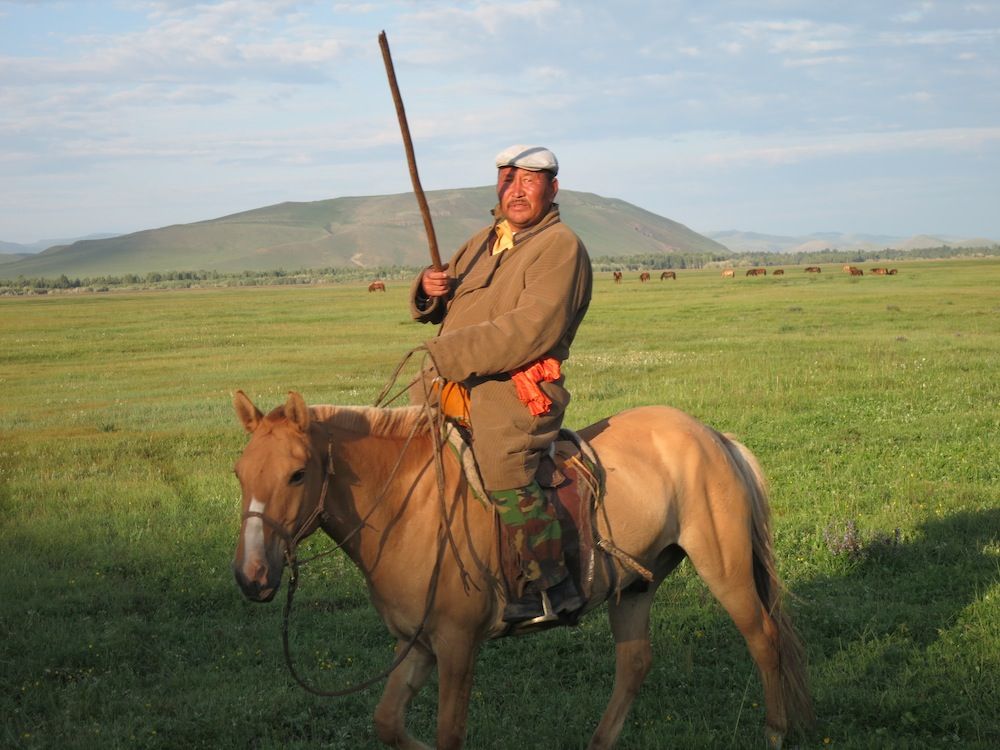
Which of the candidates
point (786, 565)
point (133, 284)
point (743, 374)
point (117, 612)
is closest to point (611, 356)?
point (743, 374)

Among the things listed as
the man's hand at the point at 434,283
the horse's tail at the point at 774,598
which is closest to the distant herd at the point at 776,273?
the horse's tail at the point at 774,598

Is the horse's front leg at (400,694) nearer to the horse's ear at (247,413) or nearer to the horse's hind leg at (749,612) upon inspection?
the horse's ear at (247,413)

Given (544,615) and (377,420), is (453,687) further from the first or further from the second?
(377,420)

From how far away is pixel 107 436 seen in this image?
53.1 ft

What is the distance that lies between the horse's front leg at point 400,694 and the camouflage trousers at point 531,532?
72 cm

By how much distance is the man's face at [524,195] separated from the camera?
5.31 m

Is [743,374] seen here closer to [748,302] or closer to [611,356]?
[611,356]

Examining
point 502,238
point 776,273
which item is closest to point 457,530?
point 502,238

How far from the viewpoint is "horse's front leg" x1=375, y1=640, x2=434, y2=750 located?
5117mm

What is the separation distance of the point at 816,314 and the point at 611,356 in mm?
14696

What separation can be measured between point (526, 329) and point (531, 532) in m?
1.07

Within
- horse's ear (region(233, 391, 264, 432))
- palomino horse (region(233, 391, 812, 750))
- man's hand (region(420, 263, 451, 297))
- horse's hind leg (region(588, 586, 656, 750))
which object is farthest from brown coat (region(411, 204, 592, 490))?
horse's hind leg (region(588, 586, 656, 750))

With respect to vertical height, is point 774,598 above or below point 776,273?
below

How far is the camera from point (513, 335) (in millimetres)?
4887
